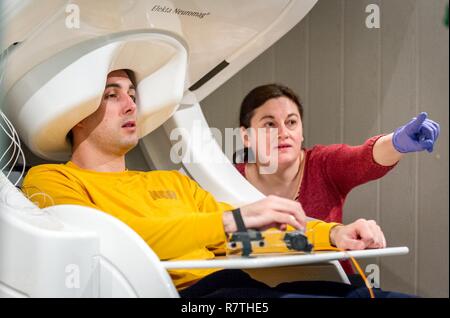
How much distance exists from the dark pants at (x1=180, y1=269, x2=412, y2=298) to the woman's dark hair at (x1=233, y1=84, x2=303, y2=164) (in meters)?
0.39

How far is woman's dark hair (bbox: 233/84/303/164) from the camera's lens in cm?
165

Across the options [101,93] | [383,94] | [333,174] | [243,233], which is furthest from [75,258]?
[383,94]

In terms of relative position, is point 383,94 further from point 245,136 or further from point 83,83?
point 83,83

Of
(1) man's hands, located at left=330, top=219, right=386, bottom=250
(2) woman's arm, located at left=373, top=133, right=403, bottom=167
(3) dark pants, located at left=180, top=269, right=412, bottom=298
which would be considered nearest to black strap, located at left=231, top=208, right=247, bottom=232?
(3) dark pants, located at left=180, top=269, right=412, bottom=298

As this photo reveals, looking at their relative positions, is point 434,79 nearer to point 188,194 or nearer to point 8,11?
point 188,194

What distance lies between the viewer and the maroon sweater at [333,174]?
167 cm

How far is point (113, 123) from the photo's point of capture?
1551mm

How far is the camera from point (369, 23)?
1.73 metres

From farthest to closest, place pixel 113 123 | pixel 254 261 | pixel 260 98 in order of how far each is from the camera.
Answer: pixel 260 98
pixel 113 123
pixel 254 261

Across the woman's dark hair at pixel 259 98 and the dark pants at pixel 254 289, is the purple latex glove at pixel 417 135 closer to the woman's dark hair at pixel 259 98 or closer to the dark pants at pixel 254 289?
the woman's dark hair at pixel 259 98

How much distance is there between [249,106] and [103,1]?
0.41m

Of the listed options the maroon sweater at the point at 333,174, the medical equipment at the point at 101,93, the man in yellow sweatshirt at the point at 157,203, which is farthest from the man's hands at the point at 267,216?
the maroon sweater at the point at 333,174

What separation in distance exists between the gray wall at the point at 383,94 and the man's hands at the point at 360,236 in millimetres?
293

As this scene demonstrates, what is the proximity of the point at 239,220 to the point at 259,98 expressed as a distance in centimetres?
43
